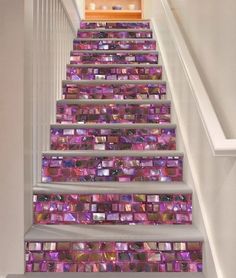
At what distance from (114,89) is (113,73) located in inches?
12.2

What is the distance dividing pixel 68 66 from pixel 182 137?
1569 millimetres

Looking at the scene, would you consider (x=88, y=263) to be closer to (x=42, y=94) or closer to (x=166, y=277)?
(x=166, y=277)

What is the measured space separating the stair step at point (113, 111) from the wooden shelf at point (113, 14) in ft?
15.8

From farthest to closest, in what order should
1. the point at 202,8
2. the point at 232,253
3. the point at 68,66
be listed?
the point at 68,66 < the point at 202,8 < the point at 232,253

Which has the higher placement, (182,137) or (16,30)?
(16,30)

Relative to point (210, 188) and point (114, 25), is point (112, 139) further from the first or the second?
point (114, 25)

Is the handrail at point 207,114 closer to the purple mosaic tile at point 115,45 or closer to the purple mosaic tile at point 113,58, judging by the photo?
the purple mosaic tile at point 113,58

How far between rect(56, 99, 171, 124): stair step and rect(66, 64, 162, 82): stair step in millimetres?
584

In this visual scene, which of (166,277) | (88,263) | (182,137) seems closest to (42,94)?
(182,137)

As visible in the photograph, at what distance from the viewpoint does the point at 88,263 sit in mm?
2344

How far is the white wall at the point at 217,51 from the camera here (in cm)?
199

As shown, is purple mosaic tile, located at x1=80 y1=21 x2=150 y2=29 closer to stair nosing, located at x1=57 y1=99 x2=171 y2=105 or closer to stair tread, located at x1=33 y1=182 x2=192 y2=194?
stair nosing, located at x1=57 y1=99 x2=171 y2=105

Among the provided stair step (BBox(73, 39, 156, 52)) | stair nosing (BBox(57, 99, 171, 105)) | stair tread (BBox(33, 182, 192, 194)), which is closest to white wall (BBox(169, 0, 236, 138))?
stair tread (BBox(33, 182, 192, 194))

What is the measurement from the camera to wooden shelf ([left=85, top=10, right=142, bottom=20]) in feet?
26.5
